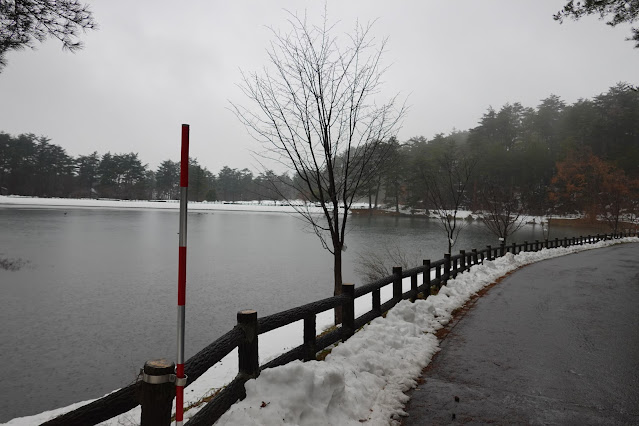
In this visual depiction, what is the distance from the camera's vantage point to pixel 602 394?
4.28m

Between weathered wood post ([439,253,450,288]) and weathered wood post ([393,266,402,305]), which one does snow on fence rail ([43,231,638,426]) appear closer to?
weathered wood post ([393,266,402,305])

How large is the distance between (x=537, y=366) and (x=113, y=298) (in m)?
13.6

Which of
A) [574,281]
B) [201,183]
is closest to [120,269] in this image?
[574,281]

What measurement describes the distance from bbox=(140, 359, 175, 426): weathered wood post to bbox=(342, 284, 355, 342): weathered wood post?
3326 mm

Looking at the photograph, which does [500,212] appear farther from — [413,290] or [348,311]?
[348,311]

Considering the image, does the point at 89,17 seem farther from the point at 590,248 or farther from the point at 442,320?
the point at 590,248

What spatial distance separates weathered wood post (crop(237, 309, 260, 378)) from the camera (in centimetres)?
348

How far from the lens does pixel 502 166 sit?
63438mm

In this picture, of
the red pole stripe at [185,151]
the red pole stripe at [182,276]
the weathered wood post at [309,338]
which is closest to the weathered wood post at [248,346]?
the red pole stripe at [182,276]

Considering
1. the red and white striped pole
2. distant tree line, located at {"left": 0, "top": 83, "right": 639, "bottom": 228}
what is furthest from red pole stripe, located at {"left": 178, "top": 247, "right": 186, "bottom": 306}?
distant tree line, located at {"left": 0, "top": 83, "right": 639, "bottom": 228}

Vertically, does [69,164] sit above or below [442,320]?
above

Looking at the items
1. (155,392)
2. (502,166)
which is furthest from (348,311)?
(502,166)

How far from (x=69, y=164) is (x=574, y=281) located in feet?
344

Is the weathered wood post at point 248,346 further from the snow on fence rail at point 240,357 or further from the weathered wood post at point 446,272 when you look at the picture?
the weathered wood post at point 446,272
